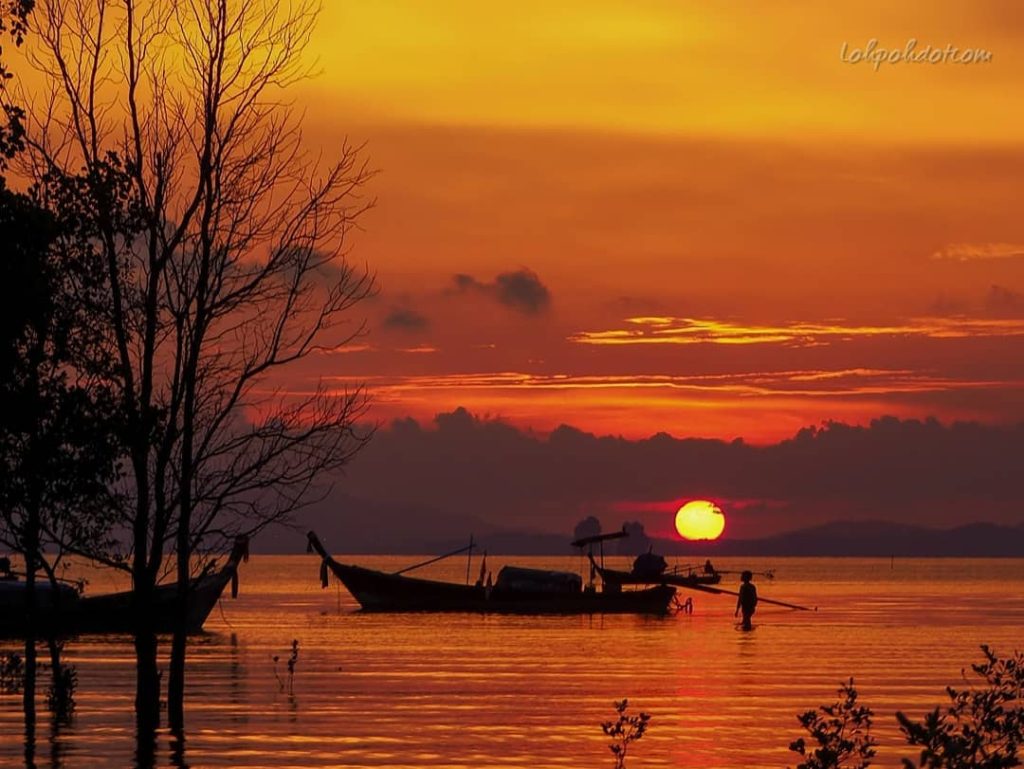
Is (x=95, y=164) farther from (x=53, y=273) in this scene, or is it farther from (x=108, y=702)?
(x=108, y=702)

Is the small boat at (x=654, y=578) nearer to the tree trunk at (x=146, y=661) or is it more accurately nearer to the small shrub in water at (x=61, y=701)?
the small shrub in water at (x=61, y=701)

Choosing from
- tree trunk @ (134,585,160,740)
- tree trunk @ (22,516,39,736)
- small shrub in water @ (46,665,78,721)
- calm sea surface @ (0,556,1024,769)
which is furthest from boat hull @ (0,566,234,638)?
tree trunk @ (134,585,160,740)

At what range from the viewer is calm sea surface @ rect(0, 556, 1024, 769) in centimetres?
3022

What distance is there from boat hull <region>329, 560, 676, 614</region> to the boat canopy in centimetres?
44

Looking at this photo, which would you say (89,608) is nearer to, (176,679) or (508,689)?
(508,689)

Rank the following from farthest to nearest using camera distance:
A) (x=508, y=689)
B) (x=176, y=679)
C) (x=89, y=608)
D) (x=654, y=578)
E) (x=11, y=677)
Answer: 1. (x=654, y=578)
2. (x=89, y=608)
3. (x=508, y=689)
4. (x=11, y=677)
5. (x=176, y=679)

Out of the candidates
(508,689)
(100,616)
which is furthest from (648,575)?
(508,689)

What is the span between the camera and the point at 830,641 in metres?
70.9

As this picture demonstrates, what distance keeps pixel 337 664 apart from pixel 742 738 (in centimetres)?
2597

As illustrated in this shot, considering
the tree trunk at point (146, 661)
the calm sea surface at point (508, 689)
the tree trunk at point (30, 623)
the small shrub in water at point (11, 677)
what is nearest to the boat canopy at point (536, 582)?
the calm sea surface at point (508, 689)

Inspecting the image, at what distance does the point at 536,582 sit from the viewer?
105 m

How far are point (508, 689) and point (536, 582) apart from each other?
5952 centimetres

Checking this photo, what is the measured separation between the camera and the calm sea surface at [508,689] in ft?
99.1

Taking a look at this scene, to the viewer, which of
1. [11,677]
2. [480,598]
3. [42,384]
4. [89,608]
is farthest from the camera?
[480,598]
